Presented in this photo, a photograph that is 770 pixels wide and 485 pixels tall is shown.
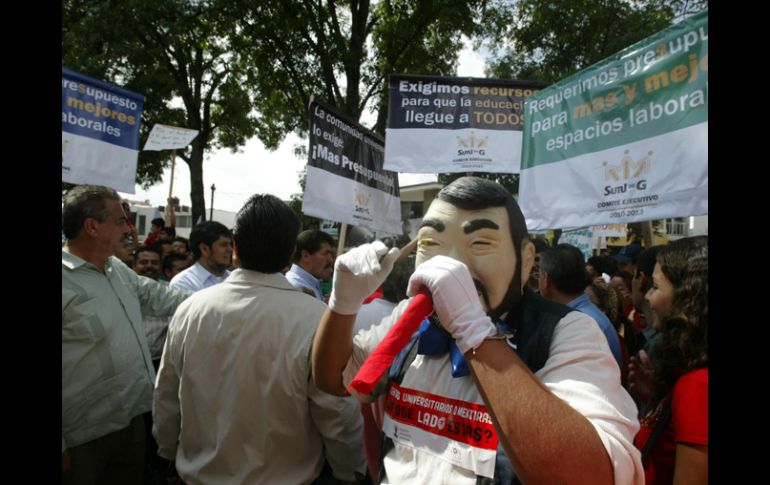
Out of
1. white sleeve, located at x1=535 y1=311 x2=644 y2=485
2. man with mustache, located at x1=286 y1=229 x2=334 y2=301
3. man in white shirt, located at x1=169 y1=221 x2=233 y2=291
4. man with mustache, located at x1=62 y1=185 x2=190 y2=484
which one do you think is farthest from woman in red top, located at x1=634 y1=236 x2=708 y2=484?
man in white shirt, located at x1=169 y1=221 x2=233 y2=291

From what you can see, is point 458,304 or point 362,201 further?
point 362,201

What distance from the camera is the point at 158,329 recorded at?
382cm

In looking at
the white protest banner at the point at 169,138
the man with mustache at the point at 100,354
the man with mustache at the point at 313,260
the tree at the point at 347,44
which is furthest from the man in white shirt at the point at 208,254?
the tree at the point at 347,44

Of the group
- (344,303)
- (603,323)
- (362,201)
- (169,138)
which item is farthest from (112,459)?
(169,138)

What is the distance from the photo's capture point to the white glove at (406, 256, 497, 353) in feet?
4.33

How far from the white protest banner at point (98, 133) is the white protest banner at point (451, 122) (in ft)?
7.87

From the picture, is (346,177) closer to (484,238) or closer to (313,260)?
(313,260)

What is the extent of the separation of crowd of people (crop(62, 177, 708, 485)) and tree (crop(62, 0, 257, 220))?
10.8 meters

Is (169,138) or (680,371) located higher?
(169,138)

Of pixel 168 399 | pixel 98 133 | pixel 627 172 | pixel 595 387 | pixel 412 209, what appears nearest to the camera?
pixel 595 387

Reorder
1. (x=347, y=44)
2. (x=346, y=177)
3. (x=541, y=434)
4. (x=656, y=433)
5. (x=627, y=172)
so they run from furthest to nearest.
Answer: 1. (x=347, y=44)
2. (x=346, y=177)
3. (x=627, y=172)
4. (x=656, y=433)
5. (x=541, y=434)

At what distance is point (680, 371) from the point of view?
6.33ft

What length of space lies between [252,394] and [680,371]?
5.41 ft
